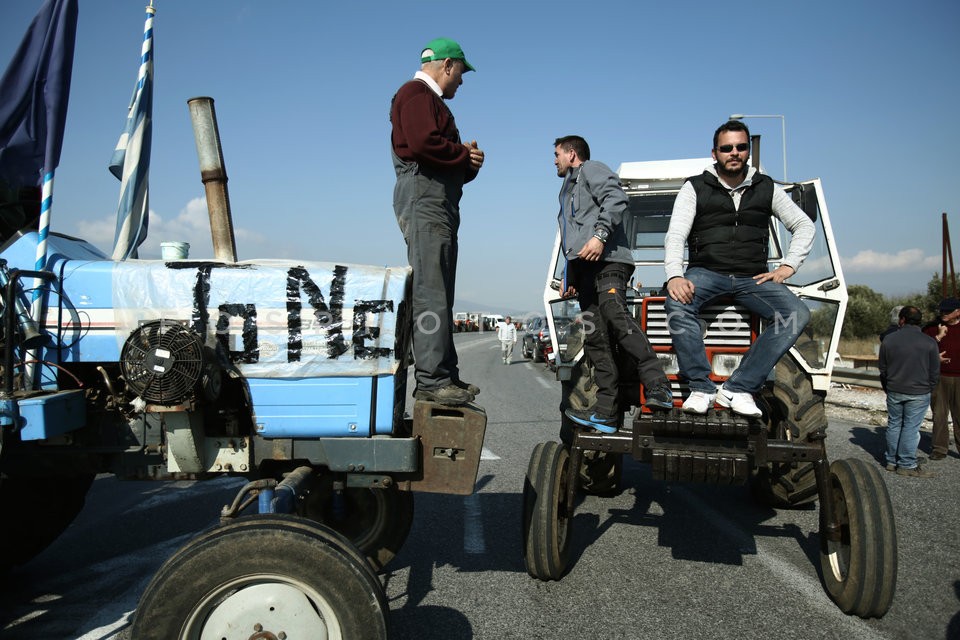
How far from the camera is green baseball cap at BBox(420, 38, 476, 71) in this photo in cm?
356

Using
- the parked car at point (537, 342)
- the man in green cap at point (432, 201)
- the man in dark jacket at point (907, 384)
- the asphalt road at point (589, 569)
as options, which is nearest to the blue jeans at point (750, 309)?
the asphalt road at point (589, 569)

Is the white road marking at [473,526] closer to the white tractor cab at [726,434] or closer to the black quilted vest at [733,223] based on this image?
the white tractor cab at [726,434]

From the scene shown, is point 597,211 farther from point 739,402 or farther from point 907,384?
point 907,384

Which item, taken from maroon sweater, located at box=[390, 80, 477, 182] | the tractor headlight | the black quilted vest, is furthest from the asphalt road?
maroon sweater, located at box=[390, 80, 477, 182]

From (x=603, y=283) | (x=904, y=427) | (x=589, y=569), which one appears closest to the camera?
(x=603, y=283)

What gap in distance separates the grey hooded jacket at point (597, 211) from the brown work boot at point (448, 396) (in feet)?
4.81

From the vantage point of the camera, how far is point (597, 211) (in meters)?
4.25

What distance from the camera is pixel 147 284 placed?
2982mm

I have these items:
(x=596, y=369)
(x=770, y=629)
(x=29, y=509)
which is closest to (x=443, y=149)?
(x=596, y=369)

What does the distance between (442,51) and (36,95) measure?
2.06 meters

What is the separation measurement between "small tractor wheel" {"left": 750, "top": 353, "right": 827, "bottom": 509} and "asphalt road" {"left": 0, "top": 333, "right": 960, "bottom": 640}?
0.23 metres

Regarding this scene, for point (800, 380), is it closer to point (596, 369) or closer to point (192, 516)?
point (596, 369)

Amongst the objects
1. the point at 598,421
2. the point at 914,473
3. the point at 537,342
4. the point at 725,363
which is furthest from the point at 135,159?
the point at 537,342

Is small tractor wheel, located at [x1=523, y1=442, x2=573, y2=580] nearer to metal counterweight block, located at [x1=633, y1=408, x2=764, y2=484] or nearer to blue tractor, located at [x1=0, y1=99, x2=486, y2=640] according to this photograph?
metal counterweight block, located at [x1=633, y1=408, x2=764, y2=484]
